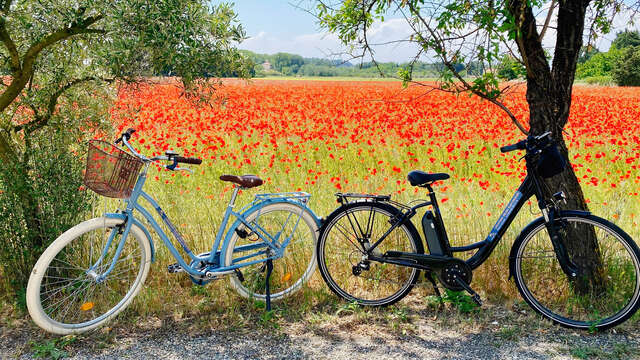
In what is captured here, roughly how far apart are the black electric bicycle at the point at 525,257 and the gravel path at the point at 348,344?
0.21m

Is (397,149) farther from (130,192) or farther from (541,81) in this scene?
(130,192)

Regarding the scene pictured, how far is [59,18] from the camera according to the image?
149 inches

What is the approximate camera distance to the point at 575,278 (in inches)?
150

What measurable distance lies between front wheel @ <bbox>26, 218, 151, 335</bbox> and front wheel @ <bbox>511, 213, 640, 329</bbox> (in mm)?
2722

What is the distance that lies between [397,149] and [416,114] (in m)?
2.61

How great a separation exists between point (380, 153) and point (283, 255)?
4625mm

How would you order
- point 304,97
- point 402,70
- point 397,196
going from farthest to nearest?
point 304,97, point 397,196, point 402,70

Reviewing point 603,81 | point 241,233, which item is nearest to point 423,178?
point 241,233

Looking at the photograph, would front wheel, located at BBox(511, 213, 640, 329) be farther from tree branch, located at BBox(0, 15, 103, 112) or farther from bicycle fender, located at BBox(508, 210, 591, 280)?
tree branch, located at BBox(0, 15, 103, 112)

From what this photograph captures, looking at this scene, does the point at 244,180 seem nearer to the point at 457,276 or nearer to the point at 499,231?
the point at 457,276

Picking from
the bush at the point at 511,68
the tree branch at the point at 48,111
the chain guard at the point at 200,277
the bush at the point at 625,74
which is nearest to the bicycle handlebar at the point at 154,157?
the chain guard at the point at 200,277

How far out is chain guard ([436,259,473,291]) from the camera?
12.0 ft

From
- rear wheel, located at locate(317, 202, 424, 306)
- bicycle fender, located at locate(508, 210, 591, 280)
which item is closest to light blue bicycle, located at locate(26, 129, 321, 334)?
rear wheel, located at locate(317, 202, 424, 306)

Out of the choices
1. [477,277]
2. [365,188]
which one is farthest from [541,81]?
[365,188]
